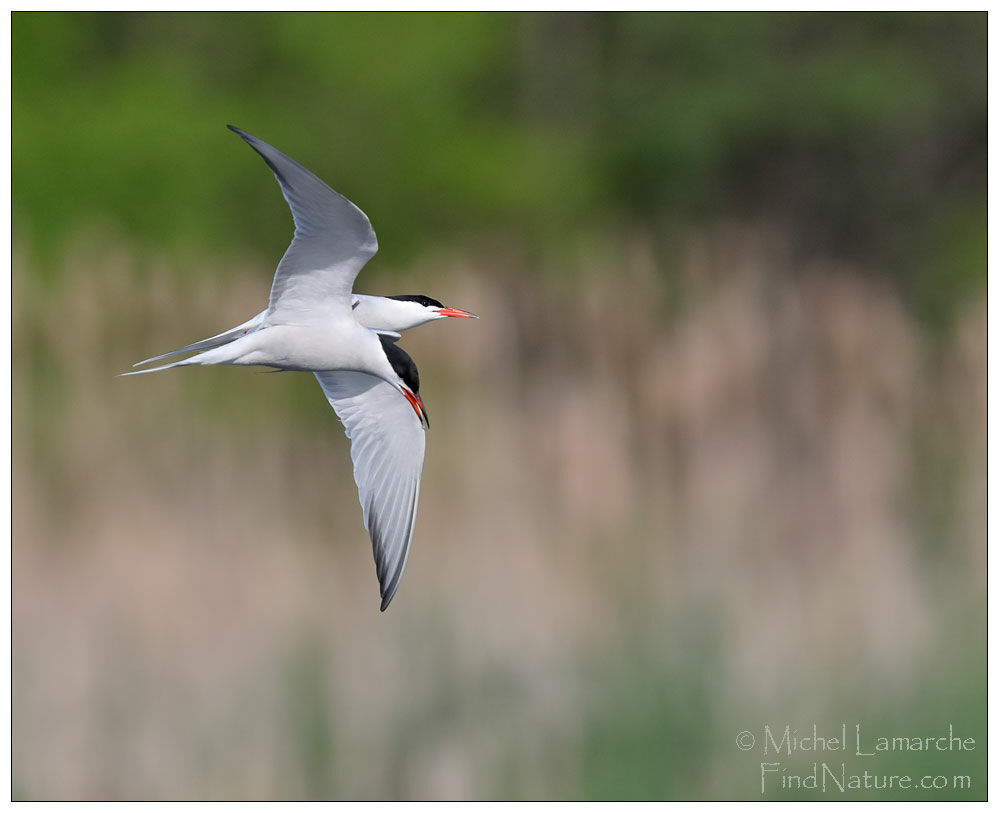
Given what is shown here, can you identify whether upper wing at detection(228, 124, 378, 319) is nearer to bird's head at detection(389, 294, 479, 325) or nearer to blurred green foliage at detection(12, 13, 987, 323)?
bird's head at detection(389, 294, 479, 325)

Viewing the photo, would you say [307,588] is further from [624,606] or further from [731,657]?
[731,657]

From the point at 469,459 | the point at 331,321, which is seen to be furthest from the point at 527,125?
the point at 331,321

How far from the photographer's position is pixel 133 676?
13.5 ft

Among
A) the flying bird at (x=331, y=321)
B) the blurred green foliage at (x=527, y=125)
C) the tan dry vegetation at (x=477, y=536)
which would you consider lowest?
the tan dry vegetation at (x=477, y=536)

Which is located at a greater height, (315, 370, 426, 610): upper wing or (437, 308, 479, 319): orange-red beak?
(437, 308, 479, 319): orange-red beak

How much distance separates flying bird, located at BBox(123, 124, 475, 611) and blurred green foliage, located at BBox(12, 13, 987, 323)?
4.59 metres

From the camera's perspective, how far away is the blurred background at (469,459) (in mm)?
3961

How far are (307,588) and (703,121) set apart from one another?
5.42 metres

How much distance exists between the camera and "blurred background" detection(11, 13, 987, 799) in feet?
13.0

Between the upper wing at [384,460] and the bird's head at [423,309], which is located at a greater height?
the bird's head at [423,309]

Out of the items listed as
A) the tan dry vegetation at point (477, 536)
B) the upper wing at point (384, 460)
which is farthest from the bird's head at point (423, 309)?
the tan dry vegetation at point (477, 536)

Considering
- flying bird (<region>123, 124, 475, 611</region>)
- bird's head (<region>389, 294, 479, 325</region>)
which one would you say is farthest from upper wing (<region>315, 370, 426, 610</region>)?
bird's head (<region>389, 294, 479, 325</region>)

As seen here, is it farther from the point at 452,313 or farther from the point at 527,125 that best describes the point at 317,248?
the point at 527,125

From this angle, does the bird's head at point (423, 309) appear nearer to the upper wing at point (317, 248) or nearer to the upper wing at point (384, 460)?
the upper wing at point (317, 248)
